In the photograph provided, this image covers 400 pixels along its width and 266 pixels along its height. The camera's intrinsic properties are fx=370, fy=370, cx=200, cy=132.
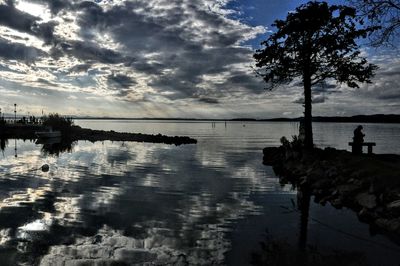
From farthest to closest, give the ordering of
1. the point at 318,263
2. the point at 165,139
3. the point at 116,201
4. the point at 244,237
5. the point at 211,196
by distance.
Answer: the point at 165,139
the point at 211,196
the point at 116,201
the point at 244,237
the point at 318,263

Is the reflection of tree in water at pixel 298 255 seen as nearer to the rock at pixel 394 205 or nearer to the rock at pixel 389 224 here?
the rock at pixel 389 224

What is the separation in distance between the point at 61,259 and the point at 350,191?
13.9 m

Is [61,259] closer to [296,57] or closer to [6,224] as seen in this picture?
[6,224]

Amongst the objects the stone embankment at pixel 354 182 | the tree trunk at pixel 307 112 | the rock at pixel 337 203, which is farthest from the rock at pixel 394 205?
the tree trunk at pixel 307 112

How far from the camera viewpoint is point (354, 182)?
18984 mm

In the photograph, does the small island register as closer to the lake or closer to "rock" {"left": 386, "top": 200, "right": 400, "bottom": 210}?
the lake

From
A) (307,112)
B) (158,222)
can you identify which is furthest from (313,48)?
(158,222)

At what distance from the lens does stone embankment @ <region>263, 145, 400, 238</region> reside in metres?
14.6

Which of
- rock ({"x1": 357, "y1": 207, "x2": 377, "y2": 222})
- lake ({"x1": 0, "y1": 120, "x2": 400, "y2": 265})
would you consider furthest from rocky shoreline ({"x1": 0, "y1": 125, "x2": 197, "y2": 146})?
rock ({"x1": 357, "y1": 207, "x2": 377, "y2": 222})

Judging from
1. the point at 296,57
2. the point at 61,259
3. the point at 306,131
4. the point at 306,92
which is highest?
the point at 296,57

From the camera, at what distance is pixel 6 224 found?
13461 mm

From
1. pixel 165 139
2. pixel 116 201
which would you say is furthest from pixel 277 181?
pixel 165 139

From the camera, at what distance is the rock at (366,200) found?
1562 centimetres

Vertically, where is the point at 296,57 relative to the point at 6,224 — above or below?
above
